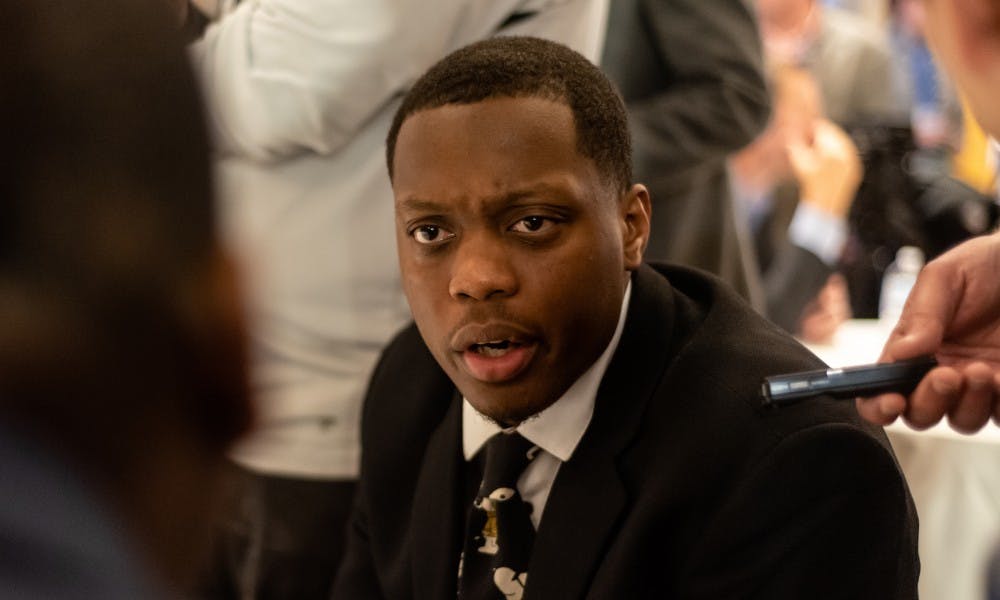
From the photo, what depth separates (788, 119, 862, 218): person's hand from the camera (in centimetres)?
288

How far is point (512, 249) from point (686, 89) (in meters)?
0.83

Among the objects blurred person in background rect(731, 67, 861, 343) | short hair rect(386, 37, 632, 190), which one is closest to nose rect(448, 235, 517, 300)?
short hair rect(386, 37, 632, 190)

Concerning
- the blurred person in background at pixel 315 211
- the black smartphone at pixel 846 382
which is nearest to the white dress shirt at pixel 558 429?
the black smartphone at pixel 846 382

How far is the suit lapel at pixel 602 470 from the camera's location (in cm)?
116

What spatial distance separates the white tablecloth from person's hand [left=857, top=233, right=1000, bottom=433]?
78 centimetres

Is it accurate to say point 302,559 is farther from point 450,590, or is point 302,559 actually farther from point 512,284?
point 512,284

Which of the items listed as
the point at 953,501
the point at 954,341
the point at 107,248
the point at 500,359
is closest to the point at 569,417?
the point at 500,359

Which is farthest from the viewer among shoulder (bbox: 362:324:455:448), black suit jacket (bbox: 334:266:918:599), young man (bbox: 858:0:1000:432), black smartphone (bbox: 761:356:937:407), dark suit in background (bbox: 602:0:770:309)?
dark suit in background (bbox: 602:0:770:309)

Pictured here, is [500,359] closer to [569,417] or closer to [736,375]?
[569,417]

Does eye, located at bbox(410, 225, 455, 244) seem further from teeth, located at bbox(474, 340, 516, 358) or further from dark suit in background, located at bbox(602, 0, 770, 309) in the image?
dark suit in background, located at bbox(602, 0, 770, 309)

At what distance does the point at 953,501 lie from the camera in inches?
→ 78.4

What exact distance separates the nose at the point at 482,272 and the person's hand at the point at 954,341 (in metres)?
0.34

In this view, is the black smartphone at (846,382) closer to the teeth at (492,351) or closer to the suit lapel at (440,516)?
the teeth at (492,351)

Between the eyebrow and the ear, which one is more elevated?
the eyebrow
